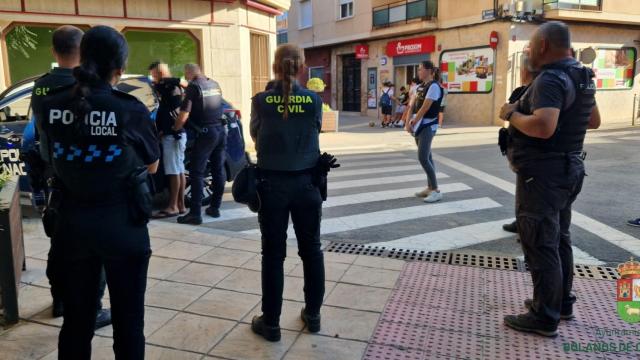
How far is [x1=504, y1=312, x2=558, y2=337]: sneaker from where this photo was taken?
11.0 ft

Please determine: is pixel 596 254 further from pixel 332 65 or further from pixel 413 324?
pixel 332 65

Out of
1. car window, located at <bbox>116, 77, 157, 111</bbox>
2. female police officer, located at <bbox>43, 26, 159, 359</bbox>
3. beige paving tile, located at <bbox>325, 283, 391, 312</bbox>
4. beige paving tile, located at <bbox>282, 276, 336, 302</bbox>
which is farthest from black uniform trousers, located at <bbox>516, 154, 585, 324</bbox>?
car window, located at <bbox>116, 77, 157, 111</bbox>

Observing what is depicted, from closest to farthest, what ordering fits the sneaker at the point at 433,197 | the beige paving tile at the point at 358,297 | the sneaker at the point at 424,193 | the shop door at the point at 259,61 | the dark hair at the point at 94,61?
the dark hair at the point at 94,61 < the beige paving tile at the point at 358,297 < the sneaker at the point at 433,197 < the sneaker at the point at 424,193 < the shop door at the point at 259,61

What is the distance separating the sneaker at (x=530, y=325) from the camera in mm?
3352

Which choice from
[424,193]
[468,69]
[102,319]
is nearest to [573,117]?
[102,319]

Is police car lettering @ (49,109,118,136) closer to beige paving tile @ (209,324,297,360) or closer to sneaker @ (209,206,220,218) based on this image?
beige paving tile @ (209,324,297,360)

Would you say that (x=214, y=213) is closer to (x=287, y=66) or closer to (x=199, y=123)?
(x=199, y=123)

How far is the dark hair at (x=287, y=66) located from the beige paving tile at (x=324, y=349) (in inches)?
56.0

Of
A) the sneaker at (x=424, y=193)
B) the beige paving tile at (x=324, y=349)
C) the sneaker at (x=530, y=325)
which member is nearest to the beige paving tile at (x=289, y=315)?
the beige paving tile at (x=324, y=349)

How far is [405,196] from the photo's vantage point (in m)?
7.59

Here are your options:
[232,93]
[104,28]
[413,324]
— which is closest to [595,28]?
[232,93]

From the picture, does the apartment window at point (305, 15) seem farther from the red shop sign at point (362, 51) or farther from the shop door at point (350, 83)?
the red shop sign at point (362, 51)

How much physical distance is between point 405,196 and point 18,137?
5.07 m

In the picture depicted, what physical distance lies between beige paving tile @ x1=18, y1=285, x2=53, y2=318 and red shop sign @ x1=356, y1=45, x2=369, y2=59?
22.8 metres
